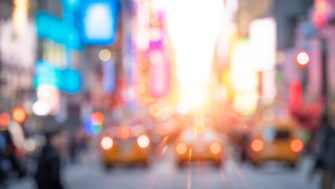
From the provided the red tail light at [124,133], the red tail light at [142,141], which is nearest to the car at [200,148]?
the red tail light at [142,141]

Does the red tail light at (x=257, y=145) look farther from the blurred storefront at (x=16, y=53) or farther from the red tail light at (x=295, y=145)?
the blurred storefront at (x=16, y=53)

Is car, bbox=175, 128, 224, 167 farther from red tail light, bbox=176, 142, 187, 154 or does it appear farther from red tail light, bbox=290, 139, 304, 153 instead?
red tail light, bbox=290, 139, 304, 153

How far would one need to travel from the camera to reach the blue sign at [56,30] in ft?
187

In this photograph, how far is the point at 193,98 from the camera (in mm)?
181250

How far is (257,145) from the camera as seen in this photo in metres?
33.6

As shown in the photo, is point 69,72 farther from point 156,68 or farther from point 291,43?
point 156,68

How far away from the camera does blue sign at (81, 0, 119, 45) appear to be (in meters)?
59.3

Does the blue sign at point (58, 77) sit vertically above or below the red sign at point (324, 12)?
below

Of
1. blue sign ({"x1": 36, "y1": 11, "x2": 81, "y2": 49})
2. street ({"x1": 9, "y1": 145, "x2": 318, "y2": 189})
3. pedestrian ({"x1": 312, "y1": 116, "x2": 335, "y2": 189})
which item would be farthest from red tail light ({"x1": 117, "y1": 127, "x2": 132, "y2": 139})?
blue sign ({"x1": 36, "y1": 11, "x2": 81, "y2": 49})

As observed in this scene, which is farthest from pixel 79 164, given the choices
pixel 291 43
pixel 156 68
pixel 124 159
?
pixel 156 68

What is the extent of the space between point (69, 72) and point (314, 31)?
18785mm

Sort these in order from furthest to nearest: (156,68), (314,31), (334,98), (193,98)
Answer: (193,98), (156,68), (314,31), (334,98)

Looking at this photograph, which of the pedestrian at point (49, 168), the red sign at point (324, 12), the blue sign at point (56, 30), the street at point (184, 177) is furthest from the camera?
the blue sign at point (56, 30)

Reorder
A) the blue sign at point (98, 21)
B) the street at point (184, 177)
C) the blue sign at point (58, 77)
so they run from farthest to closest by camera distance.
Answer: the blue sign at point (98, 21) < the blue sign at point (58, 77) < the street at point (184, 177)
